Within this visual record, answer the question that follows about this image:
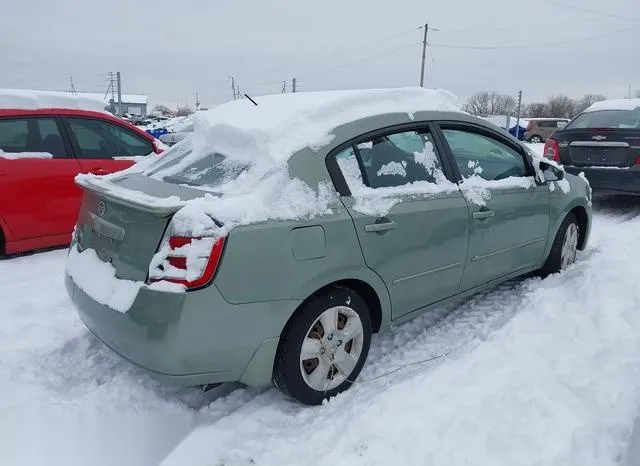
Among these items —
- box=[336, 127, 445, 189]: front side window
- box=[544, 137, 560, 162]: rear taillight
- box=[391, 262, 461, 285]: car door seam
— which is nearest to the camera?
box=[336, 127, 445, 189]: front side window

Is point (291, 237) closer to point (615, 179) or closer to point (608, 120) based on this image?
point (615, 179)

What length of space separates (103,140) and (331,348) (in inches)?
170

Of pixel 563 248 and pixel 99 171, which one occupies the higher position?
pixel 99 171

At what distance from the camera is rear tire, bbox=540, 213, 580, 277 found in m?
4.67

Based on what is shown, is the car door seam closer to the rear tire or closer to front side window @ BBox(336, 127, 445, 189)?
front side window @ BBox(336, 127, 445, 189)

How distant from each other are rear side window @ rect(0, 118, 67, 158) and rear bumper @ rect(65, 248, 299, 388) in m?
3.44

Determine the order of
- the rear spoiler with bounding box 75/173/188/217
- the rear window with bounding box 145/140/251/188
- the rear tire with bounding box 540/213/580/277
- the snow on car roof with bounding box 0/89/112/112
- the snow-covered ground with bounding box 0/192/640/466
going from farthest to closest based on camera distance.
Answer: the snow on car roof with bounding box 0/89/112/112
the rear tire with bounding box 540/213/580/277
the rear window with bounding box 145/140/251/188
the rear spoiler with bounding box 75/173/188/217
the snow-covered ground with bounding box 0/192/640/466

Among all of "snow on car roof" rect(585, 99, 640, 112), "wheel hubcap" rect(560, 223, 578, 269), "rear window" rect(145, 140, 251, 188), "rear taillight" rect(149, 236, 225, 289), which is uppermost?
"snow on car roof" rect(585, 99, 640, 112)

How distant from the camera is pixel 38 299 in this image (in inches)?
165

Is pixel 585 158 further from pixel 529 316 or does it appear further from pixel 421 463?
pixel 421 463

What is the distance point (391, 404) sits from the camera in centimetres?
277

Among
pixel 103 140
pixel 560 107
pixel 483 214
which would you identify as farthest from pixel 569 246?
pixel 560 107

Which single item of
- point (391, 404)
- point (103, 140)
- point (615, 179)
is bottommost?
point (391, 404)

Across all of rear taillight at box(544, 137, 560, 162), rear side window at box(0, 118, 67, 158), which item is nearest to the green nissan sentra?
rear side window at box(0, 118, 67, 158)
